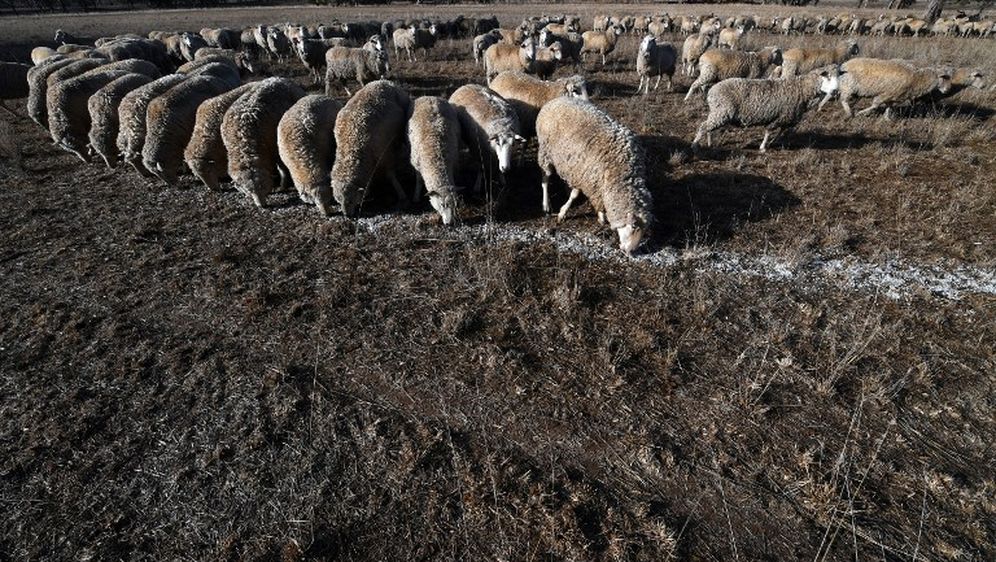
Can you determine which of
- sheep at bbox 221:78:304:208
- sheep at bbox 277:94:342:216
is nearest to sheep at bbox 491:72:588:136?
sheep at bbox 277:94:342:216

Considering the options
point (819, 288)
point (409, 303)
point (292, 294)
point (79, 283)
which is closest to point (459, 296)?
point (409, 303)

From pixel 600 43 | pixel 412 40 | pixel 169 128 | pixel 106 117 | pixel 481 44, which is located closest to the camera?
pixel 169 128

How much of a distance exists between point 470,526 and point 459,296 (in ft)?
9.25

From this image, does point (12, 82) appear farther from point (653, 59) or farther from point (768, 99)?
point (768, 99)

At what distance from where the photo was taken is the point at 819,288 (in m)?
5.50

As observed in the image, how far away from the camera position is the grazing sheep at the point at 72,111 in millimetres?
9328

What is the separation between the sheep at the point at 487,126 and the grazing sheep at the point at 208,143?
425cm

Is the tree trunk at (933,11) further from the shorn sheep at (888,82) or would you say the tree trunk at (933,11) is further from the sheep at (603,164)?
the sheep at (603,164)

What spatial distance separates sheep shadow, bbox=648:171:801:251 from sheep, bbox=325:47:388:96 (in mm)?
10817

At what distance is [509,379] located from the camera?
440 cm

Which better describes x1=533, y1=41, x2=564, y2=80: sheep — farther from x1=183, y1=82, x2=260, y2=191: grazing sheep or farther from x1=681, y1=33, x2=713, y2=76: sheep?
x1=183, y1=82, x2=260, y2=191: grazing sheep

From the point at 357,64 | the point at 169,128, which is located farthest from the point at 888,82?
the point at 169,128

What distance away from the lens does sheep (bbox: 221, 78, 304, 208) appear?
23.8 feet

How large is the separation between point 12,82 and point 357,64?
10421 millimetres
